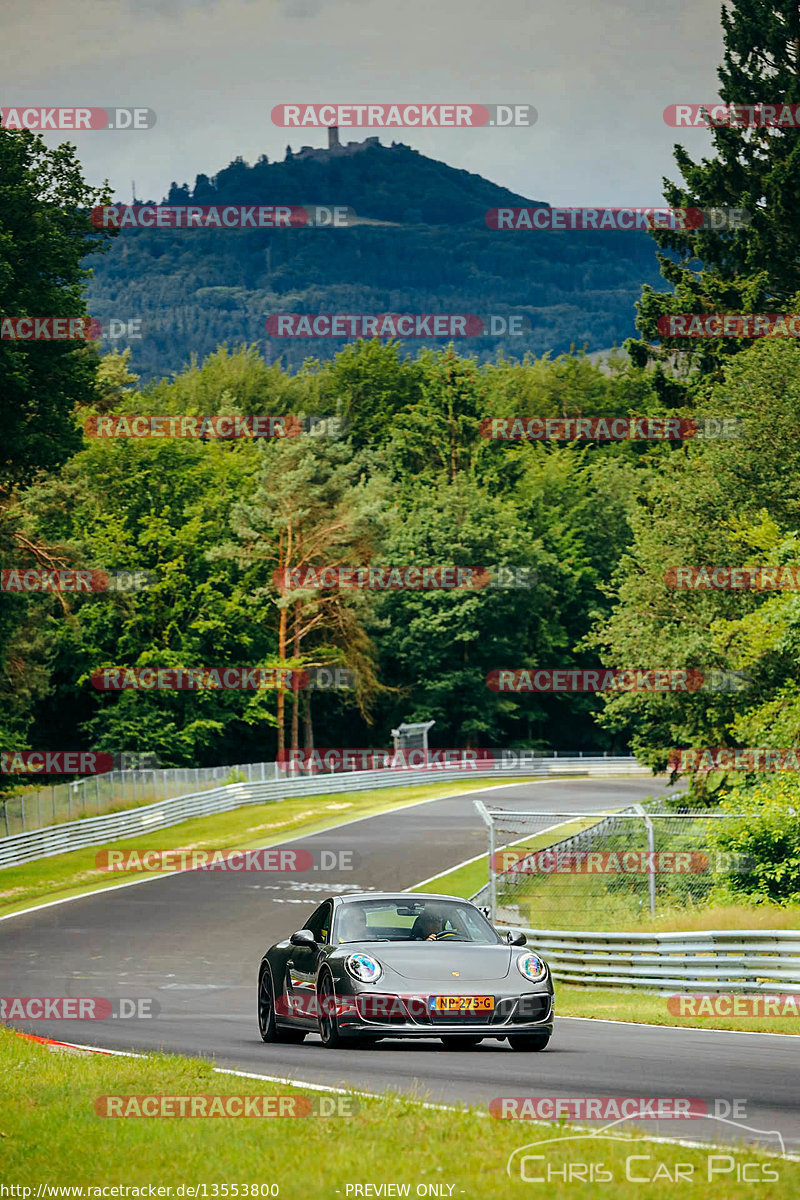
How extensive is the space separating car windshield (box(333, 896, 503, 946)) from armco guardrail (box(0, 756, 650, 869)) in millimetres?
32586

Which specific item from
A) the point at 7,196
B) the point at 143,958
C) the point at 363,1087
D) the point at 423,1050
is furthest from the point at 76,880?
the point at 363,1087

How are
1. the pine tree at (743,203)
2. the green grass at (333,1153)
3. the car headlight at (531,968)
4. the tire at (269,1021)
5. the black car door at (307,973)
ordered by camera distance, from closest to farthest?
the green grass at (333,1153), the car headlight at (531,968), the black car door at (307,973), the tire at (269,1021), the pine tree at (743,203)

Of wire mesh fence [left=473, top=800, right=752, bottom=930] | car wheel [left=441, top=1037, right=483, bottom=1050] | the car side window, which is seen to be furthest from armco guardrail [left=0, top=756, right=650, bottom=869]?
car wheel [left=441, top=1037, right=483, bottom=1050]

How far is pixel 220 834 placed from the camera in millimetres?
52281

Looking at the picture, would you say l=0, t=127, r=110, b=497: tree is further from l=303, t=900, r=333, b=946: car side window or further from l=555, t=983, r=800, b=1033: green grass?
l=303, t=900, r=333, b=946: car side window

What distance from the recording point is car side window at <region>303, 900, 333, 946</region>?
13789 mm

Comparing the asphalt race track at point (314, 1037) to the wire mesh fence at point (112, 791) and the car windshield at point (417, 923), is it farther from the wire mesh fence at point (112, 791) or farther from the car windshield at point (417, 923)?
the wire mesh fence at point (112, 791)

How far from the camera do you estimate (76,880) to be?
4303 centimetres

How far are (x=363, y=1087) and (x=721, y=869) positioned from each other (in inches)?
623

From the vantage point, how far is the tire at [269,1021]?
569 inches

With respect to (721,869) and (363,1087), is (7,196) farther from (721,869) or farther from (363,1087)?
(363,1087)

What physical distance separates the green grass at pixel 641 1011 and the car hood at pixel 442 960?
4098 millimetres

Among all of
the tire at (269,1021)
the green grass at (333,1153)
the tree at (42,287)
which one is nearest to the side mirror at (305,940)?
the tire at (269,1021)

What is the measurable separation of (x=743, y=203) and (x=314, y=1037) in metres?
44.6
